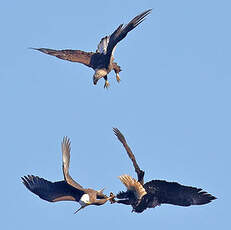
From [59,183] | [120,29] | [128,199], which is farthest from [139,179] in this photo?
[120,29]

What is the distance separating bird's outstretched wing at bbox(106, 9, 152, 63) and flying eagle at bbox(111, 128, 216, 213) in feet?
12.6

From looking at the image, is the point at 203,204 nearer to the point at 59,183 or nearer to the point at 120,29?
the point at 59,183

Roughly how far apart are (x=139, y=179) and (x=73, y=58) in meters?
5.97

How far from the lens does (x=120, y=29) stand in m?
26.2

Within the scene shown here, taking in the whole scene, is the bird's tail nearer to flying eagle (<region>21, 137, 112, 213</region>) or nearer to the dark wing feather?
the dark wing feather

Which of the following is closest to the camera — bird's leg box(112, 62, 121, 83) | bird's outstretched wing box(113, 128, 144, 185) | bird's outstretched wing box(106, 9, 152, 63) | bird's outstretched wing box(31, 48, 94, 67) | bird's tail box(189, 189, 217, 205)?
bird's tail box(189, 189, 217, 205)

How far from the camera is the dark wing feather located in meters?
22.8

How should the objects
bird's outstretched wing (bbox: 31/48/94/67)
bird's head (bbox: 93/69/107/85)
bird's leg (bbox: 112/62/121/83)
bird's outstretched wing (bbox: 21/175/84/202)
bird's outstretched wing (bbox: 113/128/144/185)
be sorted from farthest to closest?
1. bird's leg (bbox: 112/62/121/83)
2. bird's outstretched wing (bbox: 31/48/94/67)
3. bird's head (bbox: 93/69/107/85)
4. bird's outstretched wing (bbox: 21/175/84/202)
5. bird's outstretched wing (bbox: 113/128/144/185)

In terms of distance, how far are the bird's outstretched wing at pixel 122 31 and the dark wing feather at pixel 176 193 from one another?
4.64 m

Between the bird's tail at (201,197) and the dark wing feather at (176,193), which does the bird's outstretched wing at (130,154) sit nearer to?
the dark wing feather at (176,193)

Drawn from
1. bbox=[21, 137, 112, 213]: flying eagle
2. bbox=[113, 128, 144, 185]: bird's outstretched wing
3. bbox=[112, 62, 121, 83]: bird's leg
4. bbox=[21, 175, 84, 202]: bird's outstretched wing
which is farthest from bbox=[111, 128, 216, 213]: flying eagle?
bbox=[112, 62, 121, 83]: bird's leg

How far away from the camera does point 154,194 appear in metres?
23.1

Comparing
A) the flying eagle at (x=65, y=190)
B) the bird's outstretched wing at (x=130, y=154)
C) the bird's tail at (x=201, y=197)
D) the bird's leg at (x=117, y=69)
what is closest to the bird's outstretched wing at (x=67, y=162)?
the flying eagle at (x=65, y=190)

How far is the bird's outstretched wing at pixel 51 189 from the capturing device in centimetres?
2405
